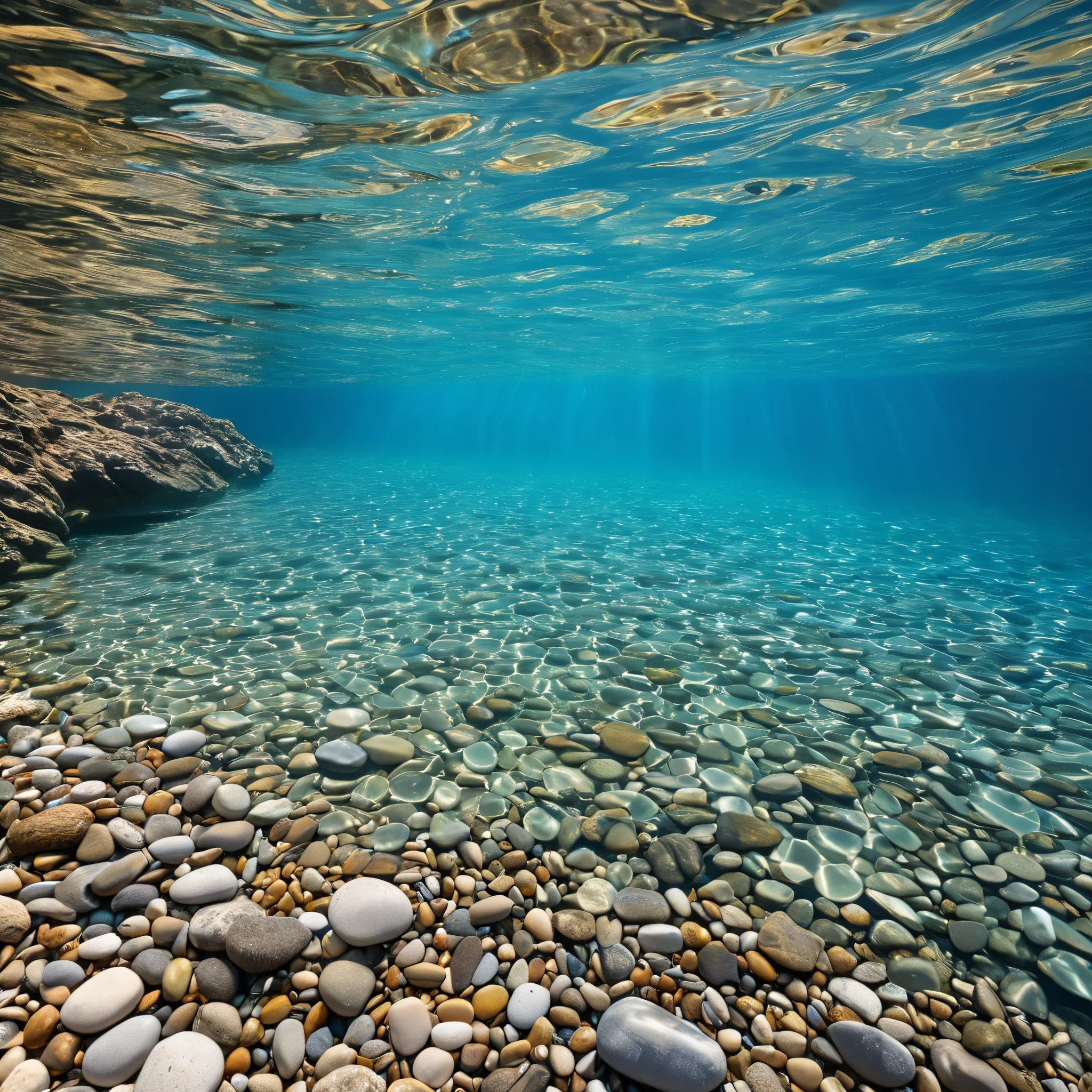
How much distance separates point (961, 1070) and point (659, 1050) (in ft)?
4.71

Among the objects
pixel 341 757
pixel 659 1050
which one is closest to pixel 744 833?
pixel 659 1050

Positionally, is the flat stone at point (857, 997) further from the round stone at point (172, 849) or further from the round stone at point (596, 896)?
the round stone at point (172, 849)

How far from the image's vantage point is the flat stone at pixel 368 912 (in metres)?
3.00

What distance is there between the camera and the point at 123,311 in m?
17.8

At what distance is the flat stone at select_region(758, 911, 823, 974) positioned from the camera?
3004 millimetres

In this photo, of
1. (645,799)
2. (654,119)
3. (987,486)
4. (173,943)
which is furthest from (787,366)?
(173,943)

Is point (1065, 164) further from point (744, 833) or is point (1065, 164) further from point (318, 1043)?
point (318, 1043)

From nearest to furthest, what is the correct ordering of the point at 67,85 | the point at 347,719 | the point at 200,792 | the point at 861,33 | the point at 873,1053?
the point at 873,1053 → the point at 200,792 → the point at 347,719 → the point at 861,33 → the point at 67,85

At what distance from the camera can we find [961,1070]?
2502mm

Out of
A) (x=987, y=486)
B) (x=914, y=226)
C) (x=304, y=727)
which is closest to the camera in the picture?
(x=304, y=727)

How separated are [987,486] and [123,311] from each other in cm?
6420

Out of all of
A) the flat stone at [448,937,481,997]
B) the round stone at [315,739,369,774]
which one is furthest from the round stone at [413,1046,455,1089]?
the round stone at [315,739,369,774]

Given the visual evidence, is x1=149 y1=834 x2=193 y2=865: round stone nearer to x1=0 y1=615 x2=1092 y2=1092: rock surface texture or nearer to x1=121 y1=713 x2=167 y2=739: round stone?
x1=0 y1=615 x2=1092 y2=1092: rock surface texture

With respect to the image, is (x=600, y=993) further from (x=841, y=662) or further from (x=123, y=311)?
(x=123, y=311)
